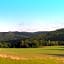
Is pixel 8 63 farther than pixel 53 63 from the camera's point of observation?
No

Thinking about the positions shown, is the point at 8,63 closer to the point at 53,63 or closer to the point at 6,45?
the point at 53,63

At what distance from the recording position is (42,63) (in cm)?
2012

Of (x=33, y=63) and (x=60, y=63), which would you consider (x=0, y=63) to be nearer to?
(x=33, y=63)

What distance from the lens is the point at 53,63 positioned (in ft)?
68.2

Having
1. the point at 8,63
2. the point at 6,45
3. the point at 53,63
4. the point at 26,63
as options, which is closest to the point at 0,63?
the point at 8,63

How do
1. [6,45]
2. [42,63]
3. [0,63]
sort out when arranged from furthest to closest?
1. [6,45]
2. [42,63]
3. [0,63]

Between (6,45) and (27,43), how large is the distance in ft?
30.9

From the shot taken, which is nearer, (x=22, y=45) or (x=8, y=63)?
(x=8, y=63)

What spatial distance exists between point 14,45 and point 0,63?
71.1 metres

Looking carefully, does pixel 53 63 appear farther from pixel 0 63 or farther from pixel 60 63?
pixel 0 63

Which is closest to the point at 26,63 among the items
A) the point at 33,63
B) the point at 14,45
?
the point at 33,63

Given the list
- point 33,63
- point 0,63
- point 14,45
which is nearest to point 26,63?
point 33,63

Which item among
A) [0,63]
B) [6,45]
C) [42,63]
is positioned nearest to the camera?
[0,63]

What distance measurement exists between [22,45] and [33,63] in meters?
70.9
